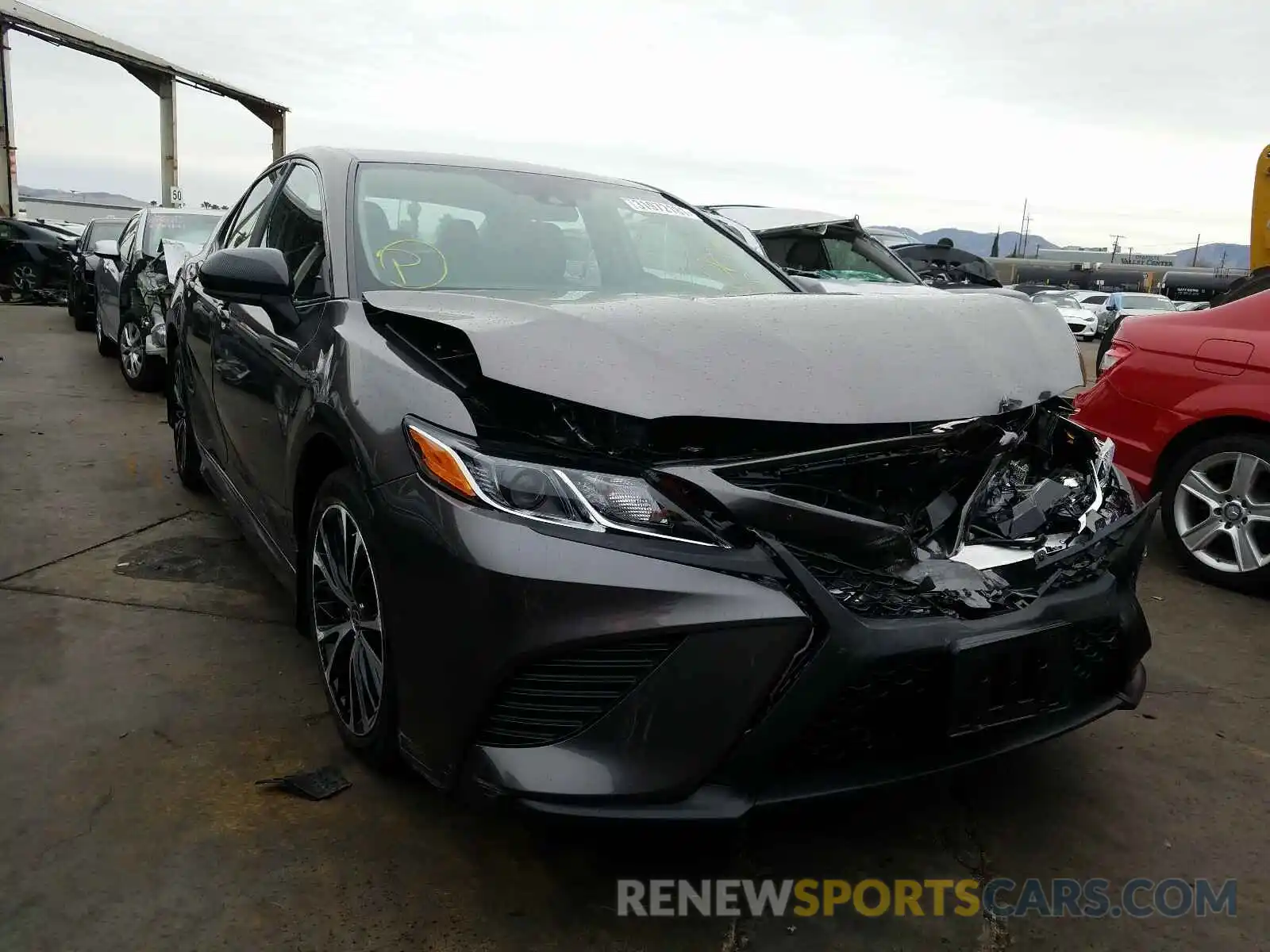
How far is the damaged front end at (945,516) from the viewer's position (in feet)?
6.13

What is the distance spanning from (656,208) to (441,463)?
194cm

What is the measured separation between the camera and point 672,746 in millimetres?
A: 1787

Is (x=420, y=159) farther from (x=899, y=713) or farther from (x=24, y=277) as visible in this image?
(x=24, y=277)

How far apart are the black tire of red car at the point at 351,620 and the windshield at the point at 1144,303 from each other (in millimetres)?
28893

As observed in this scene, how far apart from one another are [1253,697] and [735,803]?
2304 mm

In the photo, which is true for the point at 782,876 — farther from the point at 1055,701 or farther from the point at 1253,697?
the point at 1253,697

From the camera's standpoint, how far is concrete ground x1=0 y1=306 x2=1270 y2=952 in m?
1.98

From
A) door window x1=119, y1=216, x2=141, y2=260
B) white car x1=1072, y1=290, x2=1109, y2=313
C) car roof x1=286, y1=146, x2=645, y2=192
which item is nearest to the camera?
car roof x1=286, y1=146, x2=645, y2=192

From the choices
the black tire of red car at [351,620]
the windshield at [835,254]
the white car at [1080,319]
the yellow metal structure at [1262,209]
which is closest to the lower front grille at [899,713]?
the black tire of red car at [351,620]

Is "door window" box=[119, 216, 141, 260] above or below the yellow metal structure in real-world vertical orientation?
below

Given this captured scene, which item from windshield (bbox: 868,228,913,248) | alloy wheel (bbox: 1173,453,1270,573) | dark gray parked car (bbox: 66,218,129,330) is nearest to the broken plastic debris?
alloy wheel (bbox: 1173,453,1270,573)

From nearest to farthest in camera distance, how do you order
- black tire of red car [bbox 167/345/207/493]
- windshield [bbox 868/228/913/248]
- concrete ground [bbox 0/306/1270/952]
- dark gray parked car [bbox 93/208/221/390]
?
concrete ground [bbox 0/306/1270/952] → black tire of red car [bbox 167/345/207/493] → dark gray parked car [bbox 93/208/221/390] → windshield [bbox 868/228/913/248]

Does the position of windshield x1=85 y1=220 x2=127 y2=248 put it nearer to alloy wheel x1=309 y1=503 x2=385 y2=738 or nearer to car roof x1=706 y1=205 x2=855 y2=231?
car roof x1=706 y1=205 x2=855 y2=231

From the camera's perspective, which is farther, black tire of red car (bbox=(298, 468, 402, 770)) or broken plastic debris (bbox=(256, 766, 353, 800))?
broken plastic debris (bbox=(256, 766, 353, 800))
